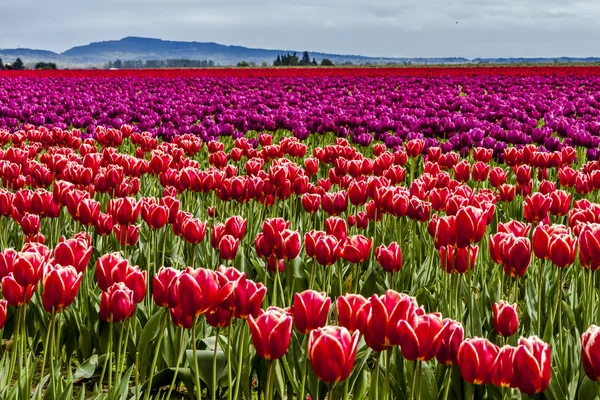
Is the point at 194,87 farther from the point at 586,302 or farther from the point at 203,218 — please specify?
the point at 586,302

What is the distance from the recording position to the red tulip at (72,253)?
289cm

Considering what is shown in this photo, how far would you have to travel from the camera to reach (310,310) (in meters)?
2.36

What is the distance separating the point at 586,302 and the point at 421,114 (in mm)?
12301

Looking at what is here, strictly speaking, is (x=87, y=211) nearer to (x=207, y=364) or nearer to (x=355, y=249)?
(x=207, y=364)

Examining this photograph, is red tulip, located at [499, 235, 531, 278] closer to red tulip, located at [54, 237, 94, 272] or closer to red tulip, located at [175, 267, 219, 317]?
red tulip, located at [175, 267, 219, 317]

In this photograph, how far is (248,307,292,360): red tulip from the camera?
6.83ft

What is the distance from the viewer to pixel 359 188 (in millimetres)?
4898

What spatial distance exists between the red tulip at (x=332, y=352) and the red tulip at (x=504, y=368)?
0.48 m

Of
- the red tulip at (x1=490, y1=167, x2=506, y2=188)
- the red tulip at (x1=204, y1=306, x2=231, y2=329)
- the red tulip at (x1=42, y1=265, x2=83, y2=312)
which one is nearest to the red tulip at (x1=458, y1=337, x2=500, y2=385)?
the red tulip at (x1=204, y1=306, x2=231, y2=329)

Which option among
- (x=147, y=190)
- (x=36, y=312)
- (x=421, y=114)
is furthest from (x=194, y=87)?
(x=36, y=312)

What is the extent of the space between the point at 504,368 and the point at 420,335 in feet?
0.97

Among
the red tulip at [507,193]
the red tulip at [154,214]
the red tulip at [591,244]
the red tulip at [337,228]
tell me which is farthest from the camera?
the red tulip at [507,193]

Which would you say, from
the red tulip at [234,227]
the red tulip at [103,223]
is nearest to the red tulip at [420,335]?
the red tulip at [234,227]

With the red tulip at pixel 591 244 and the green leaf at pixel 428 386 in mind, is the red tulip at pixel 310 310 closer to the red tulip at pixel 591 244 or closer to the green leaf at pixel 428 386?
the green leaf at pixel 428 386
